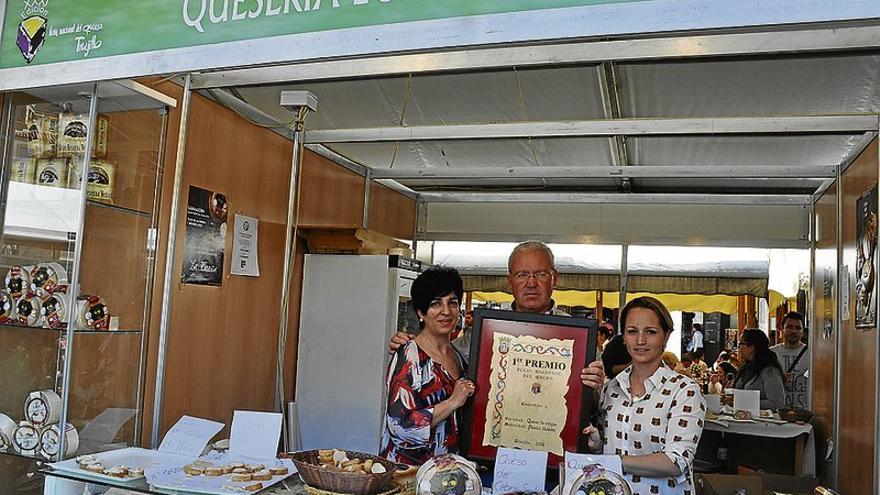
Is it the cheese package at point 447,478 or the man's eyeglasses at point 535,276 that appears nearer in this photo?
the cheese package at point 447,478

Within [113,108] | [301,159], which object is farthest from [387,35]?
[301,159]

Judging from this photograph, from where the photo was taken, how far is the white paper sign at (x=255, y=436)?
2.67 meters

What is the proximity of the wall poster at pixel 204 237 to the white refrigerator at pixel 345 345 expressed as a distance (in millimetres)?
1094

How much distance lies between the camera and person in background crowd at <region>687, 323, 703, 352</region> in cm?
812

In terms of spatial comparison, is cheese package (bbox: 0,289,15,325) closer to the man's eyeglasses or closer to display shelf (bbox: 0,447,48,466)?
display shelf (bbox: 0,447,48,466)

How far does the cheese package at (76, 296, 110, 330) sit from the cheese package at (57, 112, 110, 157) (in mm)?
632

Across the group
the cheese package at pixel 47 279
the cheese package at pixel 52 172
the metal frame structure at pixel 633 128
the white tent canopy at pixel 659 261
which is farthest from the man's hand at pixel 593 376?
the white tent canopy at pixel 659 261

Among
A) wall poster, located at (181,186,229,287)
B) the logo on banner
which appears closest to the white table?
wall poster, located at (181,186,229,287)

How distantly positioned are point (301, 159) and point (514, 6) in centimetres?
333

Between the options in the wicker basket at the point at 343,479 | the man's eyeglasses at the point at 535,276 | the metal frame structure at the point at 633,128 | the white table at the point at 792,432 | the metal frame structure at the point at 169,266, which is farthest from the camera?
the white table at the point at 792,432

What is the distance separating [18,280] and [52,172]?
48 centimetres

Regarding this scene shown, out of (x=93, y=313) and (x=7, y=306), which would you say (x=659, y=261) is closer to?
(x=93, y=313)

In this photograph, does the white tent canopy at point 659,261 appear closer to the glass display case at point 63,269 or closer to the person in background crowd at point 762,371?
the person in background crowd at point 762,371

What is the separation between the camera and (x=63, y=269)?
10.2 ft
